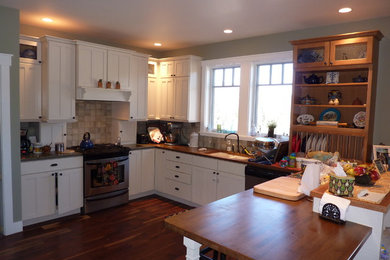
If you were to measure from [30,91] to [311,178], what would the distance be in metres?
3.69

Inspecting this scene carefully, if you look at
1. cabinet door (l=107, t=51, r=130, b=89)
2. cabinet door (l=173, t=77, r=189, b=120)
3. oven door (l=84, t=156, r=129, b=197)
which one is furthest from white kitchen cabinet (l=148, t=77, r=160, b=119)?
oven door (l=84, t=156, r=129, b=197)

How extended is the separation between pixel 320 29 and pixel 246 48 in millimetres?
1125

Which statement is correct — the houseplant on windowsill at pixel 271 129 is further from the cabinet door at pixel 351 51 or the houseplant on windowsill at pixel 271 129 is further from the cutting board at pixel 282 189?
the cutting board at pixel 282 189

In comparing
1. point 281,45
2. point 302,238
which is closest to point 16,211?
point 302,238

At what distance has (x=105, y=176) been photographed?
436 centimetres

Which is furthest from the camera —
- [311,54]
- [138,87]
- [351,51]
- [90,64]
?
[138,87]

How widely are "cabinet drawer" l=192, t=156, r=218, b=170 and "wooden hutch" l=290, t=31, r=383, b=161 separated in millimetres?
1115

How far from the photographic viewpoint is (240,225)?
1.66 m

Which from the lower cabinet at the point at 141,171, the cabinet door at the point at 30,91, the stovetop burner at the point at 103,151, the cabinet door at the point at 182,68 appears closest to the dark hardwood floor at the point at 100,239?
the lower cabinet at the point at 141,171

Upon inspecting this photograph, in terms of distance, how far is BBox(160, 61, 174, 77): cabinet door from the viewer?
535 cm

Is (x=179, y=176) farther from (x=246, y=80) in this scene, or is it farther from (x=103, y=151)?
(x=246, y=80)

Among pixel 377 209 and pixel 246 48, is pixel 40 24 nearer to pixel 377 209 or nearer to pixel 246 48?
pixel 246 48

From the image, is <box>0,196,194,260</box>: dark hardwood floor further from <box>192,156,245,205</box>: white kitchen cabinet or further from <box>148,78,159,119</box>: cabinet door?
<box>148,78,159,119</box>: cabinet door

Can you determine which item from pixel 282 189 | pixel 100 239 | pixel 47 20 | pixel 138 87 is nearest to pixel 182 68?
pixel 138 87
